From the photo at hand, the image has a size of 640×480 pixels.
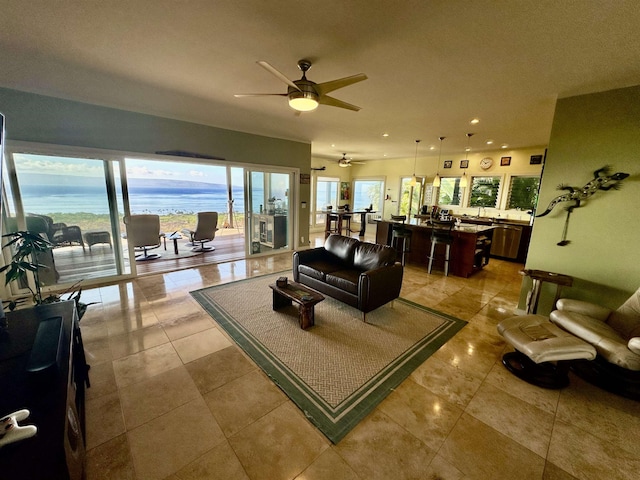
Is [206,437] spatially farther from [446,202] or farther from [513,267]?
[446,202]

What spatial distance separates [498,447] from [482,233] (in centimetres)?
426

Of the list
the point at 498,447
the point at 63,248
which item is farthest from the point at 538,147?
the point at 63,248

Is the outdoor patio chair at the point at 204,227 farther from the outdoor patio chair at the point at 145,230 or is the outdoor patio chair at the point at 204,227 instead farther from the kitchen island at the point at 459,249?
the kitchen island at the point at 459,249

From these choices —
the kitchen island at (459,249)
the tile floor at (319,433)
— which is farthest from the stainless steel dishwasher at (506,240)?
the tile floor at (319,433)

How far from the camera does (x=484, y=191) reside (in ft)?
23.4

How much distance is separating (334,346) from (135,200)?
10135 millimetres

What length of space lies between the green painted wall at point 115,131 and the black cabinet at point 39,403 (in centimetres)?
309

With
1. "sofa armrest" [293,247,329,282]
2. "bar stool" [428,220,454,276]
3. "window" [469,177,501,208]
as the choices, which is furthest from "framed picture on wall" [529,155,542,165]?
"sofa armrest" [293,247,329,282]

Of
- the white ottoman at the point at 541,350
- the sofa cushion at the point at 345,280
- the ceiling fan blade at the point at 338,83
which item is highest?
the ceiling fan blade at the point at 338,83

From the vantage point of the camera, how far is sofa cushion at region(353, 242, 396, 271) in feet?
11.0

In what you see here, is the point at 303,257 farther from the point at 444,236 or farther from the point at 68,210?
the point at 68,210

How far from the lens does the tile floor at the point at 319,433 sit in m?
1.49

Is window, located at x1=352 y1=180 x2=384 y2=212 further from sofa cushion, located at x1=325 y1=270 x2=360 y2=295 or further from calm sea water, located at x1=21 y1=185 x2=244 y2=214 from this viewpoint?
sofa cushion, located at x1=325 y1=270 x2=360 y2=295

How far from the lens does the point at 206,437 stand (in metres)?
1.64
